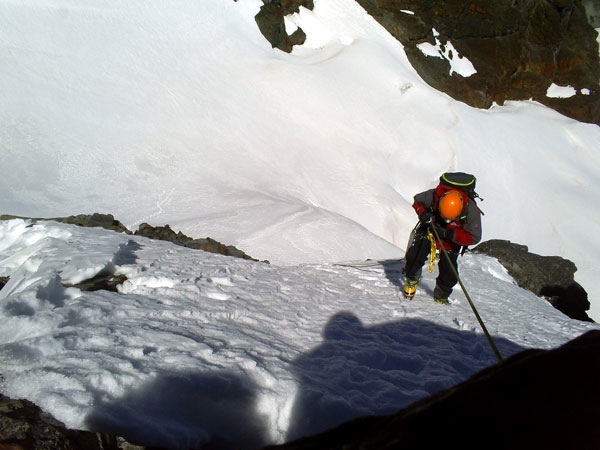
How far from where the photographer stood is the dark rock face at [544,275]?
784cm

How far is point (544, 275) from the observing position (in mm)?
8016

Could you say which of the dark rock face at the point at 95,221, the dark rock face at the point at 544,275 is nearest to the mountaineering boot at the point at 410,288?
the dark rock face at the point at 544,275

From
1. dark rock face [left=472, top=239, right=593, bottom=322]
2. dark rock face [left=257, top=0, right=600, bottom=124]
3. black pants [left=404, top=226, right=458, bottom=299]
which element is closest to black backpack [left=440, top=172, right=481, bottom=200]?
black pants [left=404, top=226, right=458, bottom=299]

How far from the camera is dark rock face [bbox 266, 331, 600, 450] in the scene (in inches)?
37.3

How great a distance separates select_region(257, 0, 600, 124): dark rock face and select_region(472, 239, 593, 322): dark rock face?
40.7 ft

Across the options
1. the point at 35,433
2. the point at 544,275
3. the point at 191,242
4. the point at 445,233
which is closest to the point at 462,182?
the point at 445,233

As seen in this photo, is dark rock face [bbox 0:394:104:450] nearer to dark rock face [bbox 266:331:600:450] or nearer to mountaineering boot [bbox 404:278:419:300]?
dark rock face [bbox 266:331:600:450]

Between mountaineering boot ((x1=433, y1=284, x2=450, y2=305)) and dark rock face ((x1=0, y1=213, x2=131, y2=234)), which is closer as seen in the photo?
mountaineering boot ((x1=433, y1=284, x2=450, y2=305))

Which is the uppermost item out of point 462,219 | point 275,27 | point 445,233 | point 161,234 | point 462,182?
point 275,27

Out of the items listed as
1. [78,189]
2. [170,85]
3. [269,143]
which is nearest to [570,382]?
[78,189]

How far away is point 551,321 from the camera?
16.6 feet

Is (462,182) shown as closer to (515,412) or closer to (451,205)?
(451,205)

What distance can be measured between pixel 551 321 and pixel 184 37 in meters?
13.5

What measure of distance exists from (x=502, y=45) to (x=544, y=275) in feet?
58.0
